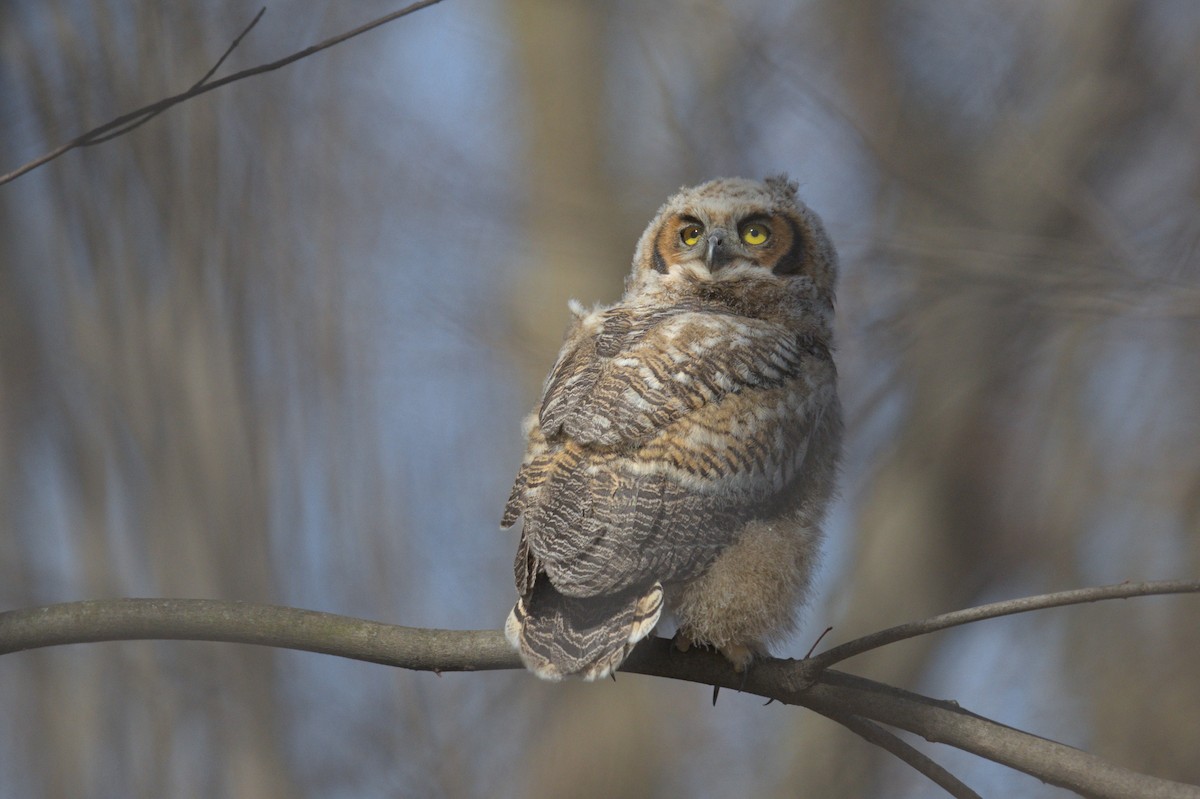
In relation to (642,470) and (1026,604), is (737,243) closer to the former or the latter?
(642,470)

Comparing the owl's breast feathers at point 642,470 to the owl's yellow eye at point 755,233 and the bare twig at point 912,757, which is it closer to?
the bare twig at point 912,757

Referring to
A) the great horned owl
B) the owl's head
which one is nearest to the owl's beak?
the owl's head

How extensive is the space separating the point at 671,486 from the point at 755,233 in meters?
1.51

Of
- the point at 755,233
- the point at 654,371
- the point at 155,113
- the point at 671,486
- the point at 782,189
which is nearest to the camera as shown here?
the point at 155,113

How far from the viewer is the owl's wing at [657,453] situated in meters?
2.65

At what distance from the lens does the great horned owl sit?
2.61 meters

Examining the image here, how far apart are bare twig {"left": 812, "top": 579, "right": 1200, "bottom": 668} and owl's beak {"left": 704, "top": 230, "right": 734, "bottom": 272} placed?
5.80 feet

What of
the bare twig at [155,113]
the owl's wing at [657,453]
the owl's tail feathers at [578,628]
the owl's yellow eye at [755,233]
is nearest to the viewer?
the bare twig at [155,113]

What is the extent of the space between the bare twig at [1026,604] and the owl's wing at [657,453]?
0.57 meters

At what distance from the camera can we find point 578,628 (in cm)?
259

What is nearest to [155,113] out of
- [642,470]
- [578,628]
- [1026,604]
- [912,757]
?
[642,470]

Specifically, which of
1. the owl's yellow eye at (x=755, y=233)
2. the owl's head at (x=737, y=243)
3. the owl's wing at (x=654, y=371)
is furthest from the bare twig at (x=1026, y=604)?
the owl's yellow eye at (x=755, y=233)

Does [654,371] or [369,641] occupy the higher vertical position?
[654,371]

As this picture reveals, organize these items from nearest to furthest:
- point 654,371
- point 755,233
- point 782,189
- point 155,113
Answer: point 155,113 < point 654,371 < point 755,233 < point 782,189
